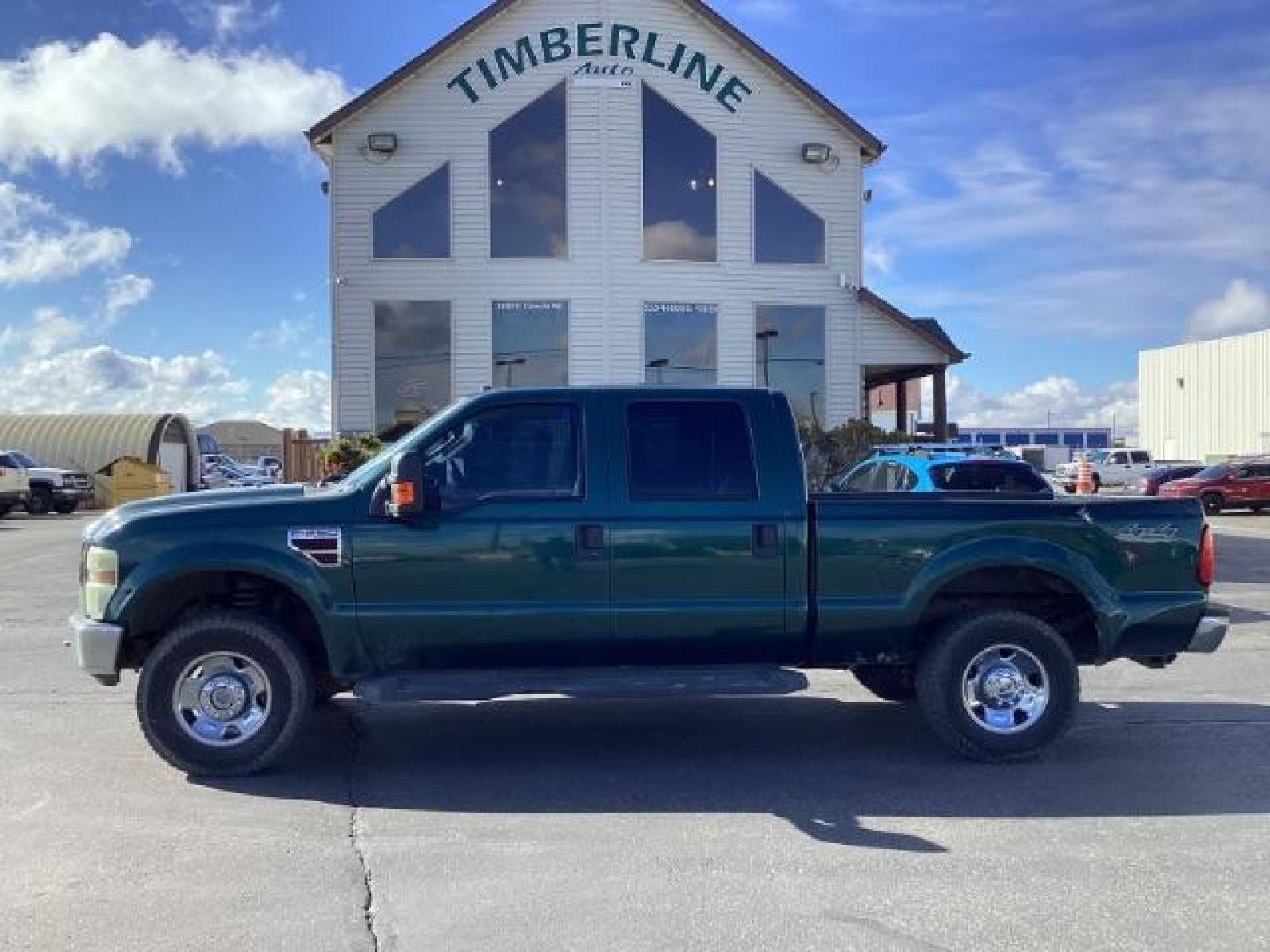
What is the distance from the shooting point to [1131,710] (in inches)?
304

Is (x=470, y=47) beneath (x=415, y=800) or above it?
above

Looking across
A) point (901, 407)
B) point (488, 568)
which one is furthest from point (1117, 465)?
point (488, 568)

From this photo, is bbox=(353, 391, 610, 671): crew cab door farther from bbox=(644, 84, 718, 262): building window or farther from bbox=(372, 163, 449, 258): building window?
bbox=(644, 84, 718, 262): building window

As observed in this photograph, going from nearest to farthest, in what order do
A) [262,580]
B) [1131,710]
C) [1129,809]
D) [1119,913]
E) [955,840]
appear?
[1119,913] < [955,840] < [1129,809] < [262,580] < [1131,710]

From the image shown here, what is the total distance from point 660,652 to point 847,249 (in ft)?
47.6

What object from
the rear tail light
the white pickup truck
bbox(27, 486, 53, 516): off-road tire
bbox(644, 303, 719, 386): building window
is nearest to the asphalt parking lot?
the rear tail light

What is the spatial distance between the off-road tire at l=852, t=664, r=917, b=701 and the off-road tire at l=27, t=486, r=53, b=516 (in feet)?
98.7

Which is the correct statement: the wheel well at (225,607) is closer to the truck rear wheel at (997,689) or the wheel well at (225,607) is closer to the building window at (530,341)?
the truck rear wheel at (997,689)

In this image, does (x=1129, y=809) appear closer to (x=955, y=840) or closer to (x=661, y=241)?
(x=955, y=840)

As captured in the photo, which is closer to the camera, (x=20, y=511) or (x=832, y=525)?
(x=832, y=525)

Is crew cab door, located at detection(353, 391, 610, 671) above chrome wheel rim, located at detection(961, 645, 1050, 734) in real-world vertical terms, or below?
above

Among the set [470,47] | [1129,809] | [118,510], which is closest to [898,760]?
[1129,809]

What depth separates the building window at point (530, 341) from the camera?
1884 cm

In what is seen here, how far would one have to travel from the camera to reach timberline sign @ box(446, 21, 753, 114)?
741 inches
